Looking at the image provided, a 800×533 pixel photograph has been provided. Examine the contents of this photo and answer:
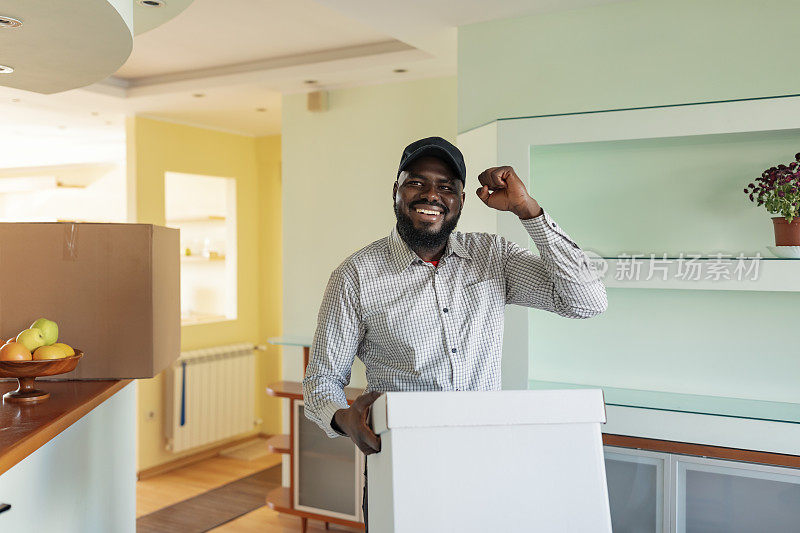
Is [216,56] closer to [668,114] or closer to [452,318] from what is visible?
[668,114]

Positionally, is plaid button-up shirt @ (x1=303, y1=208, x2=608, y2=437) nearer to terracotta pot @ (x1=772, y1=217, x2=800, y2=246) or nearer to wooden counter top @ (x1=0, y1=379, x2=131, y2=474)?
wooden counter top @ (x1=0, y1=379, x2=131, y2=474)

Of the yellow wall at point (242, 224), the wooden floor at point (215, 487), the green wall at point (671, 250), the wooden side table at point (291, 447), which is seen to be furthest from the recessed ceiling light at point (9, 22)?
the yellow wall at point (242, 224)

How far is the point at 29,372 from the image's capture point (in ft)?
6.22

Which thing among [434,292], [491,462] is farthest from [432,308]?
[491,462]

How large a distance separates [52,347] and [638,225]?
1.97m

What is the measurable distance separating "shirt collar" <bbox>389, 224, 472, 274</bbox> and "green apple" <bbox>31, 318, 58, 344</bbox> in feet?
3.41

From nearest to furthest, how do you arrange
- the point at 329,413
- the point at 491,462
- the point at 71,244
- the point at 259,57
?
the point at 491,462 → the point at 329,413 → the point at 71,244 → the point at 259,57

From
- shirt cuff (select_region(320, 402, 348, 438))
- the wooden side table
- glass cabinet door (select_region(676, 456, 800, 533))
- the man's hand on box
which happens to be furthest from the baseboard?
the man's hand on box

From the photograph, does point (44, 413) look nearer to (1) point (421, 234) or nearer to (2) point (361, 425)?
(2) point (361, 425)

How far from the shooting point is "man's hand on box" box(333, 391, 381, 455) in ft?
4.24

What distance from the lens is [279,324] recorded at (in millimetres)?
5891

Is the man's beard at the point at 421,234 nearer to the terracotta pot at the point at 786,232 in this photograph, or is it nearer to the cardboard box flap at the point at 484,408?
the cardboard box flap at the point at 484,408

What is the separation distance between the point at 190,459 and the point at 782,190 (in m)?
4.43

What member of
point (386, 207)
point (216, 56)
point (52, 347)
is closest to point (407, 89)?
point (386, 207)
